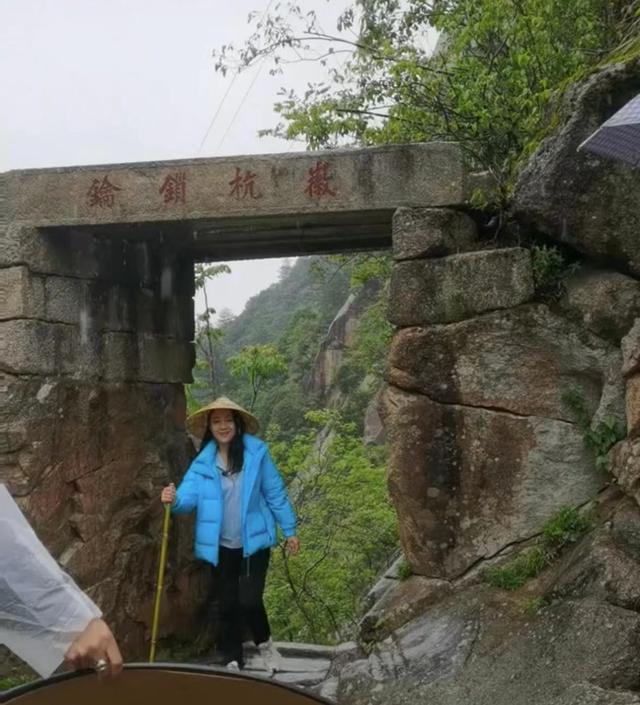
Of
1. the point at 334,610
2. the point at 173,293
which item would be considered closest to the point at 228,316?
the point at 334,610

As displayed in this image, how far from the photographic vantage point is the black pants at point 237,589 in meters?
5.44

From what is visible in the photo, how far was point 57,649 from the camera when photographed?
1995mm

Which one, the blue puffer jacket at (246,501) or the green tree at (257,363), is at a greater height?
the green tree at (257,363)

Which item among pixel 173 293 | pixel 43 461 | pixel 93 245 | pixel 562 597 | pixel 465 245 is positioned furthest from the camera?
pixel 173 293

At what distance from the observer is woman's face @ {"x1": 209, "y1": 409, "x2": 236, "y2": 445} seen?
17.8 feet

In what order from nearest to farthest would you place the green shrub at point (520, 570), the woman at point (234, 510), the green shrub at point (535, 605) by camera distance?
the green shrub at point (535, 605) → the green shrub at point (520, 570) → the woman at point (234, 510)

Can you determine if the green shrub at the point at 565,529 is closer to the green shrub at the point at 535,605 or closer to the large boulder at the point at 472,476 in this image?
the large boulder at the point at 472,476

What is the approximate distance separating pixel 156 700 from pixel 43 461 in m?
3.86

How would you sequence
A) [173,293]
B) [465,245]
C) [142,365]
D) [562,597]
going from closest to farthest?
[562,597]
[465,245]
[142,365]
[173,293]

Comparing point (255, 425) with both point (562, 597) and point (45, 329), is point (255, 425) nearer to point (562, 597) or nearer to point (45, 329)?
point (45, 329)

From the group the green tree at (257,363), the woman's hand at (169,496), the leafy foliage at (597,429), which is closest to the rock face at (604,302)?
the leafy foliage at (597,429)

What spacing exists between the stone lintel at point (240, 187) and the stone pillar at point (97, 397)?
28 cm

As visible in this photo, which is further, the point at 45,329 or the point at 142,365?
the point at 142,365

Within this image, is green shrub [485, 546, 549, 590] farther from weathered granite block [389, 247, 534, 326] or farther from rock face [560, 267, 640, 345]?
weathered granite block [389, 247, 534, 326]
